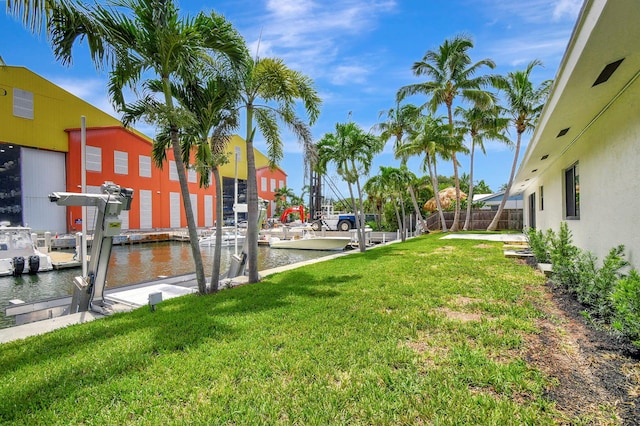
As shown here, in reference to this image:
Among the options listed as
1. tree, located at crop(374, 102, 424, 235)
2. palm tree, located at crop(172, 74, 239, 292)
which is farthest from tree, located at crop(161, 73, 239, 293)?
tree, located at crop(374, 102, 424, 235)

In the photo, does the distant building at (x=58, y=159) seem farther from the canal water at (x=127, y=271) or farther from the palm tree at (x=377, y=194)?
the palm tree at (x=377, y=194)

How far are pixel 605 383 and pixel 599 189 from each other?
364 centimetres

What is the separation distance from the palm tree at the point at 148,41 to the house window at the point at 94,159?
26.1 meters

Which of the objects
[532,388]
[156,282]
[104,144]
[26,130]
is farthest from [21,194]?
[532,388]

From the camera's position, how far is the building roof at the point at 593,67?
2.51m

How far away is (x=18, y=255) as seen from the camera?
13766 mm

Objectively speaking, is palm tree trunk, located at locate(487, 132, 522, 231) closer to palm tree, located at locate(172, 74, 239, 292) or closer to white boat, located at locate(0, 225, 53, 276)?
palm tree, located at locate(172, 74, 239, 292)

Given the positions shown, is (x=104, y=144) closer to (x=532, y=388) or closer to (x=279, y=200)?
(x=279, y=200)

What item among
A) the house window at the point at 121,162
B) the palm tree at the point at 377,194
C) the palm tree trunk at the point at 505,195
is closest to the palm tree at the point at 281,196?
the house window at the point at 121,162

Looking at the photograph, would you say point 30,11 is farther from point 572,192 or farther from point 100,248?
point 572,192

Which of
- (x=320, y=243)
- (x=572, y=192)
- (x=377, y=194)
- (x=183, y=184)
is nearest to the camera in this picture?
(x=183, y=184)

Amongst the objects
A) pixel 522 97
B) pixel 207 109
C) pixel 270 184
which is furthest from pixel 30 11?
pixel 270 184

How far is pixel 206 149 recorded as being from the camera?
289 inches

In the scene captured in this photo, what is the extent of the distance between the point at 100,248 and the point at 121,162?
28374 mm
